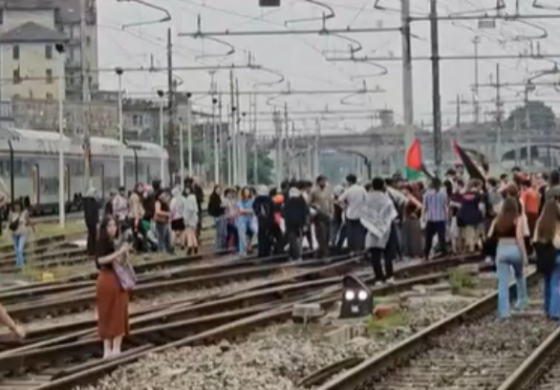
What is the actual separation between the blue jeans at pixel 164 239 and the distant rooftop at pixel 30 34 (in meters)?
94.1

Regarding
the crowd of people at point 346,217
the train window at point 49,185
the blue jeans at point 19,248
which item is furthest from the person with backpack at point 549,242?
the train window at point 49,185

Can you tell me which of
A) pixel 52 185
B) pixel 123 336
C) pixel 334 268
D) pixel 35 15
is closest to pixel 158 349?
pixel 123 336

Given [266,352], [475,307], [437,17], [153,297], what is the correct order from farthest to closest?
[437,17], [153,297], [475,307], [266,352]

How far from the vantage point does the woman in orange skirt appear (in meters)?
16.8

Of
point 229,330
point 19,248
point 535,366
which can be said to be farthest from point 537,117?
point 535,366

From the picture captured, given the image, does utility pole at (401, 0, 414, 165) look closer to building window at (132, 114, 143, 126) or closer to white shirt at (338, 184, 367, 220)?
white shirt at (338, 184, 367, 220)

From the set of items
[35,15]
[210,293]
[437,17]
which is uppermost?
[35,15]

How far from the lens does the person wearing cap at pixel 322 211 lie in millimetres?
32719

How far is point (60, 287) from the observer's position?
27.6 metres

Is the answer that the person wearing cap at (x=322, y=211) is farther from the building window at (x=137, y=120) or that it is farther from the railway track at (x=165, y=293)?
the building window at (x=137, y=120)

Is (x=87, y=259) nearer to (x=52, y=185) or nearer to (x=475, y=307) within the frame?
(x=475, y=307)

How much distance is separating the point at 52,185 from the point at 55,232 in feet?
37.1

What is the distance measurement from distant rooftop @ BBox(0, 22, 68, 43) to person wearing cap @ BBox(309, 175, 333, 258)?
9829cm

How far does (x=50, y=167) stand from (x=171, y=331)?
38.8 meters
